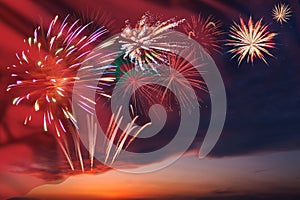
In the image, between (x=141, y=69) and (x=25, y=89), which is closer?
(x=141, y=69)

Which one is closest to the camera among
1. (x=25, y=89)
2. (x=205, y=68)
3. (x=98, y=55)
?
(x=98, y=55)

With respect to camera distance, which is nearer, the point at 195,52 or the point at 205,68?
the point at 195,52

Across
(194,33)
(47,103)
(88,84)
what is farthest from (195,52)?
(47,103)

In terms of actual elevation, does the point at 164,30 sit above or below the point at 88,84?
above

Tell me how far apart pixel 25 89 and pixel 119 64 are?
3267 millimetres

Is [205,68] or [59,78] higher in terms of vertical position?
[205,68]

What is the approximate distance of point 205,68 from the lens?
1413 cm

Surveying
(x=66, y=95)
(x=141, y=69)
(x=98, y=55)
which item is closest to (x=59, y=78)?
(x=66, y=95)

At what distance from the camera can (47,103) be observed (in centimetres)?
1188

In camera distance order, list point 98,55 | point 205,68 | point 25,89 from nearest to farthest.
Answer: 1. point 98,55
2. point 25,89
3. point 205,68

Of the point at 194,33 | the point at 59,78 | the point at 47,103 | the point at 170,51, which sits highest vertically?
the point at 194,33

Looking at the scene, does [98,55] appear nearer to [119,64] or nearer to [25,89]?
[119,64]

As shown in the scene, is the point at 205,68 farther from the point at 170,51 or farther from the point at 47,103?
the point at 47,103

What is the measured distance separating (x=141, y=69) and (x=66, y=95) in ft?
7.83
